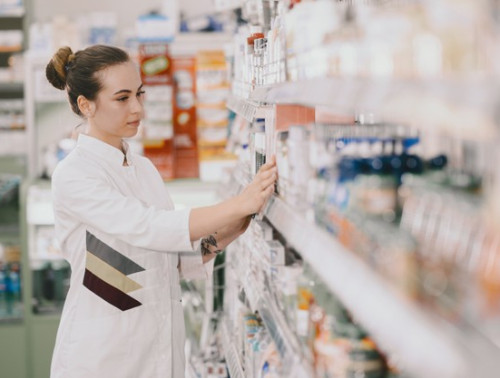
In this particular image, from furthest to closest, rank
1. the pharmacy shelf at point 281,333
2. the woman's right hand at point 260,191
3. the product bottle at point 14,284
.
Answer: the product bottle at point 14,284
the woman's right hand at point 260,191
the pharmacy shelf at point 281,333

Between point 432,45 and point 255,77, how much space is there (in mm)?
1765

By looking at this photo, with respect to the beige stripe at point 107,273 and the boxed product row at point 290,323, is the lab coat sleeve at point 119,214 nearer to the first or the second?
the beige stripe at point 107,273

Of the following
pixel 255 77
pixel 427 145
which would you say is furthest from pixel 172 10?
pixel 427 145

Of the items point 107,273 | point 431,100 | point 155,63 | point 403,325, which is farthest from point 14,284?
point 431,100

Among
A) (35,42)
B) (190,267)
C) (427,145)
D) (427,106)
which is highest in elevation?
(35,42)

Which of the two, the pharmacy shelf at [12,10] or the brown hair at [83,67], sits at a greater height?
the pharmacy shelf at [12,10]

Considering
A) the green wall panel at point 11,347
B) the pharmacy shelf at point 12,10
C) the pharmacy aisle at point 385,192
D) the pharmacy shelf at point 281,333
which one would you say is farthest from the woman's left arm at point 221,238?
the pharmacy shelf at point 12,10

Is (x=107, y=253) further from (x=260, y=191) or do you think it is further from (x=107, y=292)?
(x=260, y=191)

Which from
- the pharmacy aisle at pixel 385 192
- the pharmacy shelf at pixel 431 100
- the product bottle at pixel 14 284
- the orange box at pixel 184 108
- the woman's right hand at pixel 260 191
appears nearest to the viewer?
the pharmacy shelf at pixel 431 100

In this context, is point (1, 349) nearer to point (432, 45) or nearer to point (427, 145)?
point (427, 145)

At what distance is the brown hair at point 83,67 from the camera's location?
9.24 ft

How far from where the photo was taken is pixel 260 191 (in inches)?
95.0

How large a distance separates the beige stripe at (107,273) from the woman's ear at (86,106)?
0.49m

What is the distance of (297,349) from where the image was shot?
200cm
